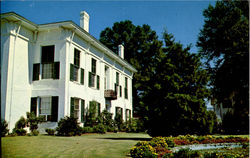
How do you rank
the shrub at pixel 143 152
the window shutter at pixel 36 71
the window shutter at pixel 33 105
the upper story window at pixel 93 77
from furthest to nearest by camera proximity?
the upper story window at pixel 93 77, the window shutter at pixel 36 71, the window shutter at pixel 33 105, the shrub at pixel 143 152

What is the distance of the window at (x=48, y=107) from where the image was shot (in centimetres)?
1702

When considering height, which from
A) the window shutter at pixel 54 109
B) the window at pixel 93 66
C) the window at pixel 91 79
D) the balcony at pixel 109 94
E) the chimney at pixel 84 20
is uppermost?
the chimney at pixel 84 20

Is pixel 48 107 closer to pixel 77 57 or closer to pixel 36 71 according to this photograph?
pixel 36 71

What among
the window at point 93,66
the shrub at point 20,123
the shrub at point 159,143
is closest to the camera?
the shrub at point 159,143

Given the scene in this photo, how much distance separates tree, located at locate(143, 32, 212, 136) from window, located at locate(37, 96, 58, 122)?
22.1 ft

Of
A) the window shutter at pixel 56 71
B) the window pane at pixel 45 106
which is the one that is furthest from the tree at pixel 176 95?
the window pane at pixel 45 106

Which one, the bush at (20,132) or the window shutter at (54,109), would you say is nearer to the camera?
the bush at (20,132)

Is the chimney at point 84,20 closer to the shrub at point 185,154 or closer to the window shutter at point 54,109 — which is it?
the window shutter at point 54,109

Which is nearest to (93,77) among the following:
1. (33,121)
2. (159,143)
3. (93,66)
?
(93,66)

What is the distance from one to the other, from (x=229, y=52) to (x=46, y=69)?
783 inches

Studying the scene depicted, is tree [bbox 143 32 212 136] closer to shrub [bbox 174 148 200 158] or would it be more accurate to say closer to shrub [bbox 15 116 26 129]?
shrub [bbox 174 148 200 158]

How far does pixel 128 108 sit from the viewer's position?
30.3 m

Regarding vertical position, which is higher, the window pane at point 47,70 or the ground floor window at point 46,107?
the window pane at point 47,70

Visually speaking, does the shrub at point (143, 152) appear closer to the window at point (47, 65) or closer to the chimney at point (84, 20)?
the window at point (47, 65)
